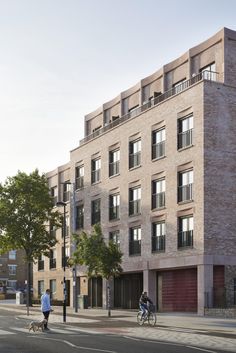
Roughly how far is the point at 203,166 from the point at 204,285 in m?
7.06

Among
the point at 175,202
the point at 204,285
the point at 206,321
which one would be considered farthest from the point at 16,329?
the point at 175,202

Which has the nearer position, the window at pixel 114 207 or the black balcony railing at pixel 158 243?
the black balcony railing at pixel 158 243

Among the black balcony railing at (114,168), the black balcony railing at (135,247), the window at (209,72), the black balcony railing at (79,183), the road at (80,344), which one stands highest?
the window at (209,72)

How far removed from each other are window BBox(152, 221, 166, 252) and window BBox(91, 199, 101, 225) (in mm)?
9015

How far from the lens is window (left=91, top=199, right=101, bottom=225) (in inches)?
2118

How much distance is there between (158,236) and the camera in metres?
44.9

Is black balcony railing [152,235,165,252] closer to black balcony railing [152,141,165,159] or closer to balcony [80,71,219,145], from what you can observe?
black balcony railing [152,141,165,159]

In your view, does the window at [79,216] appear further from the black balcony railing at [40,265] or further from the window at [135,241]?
the black balcony railing at [40,265]

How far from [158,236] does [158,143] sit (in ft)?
20.9

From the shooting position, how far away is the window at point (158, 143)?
4503cm

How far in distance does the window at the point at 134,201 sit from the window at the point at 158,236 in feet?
8.10

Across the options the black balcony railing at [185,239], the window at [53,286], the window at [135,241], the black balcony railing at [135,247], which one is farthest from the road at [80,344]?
the window at [53,286]

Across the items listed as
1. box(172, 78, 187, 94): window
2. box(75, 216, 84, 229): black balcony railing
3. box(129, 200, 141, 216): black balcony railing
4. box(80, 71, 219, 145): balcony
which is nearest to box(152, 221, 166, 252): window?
box(129, 200, 141, 216): black balcony railing

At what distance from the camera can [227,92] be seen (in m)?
41.2
